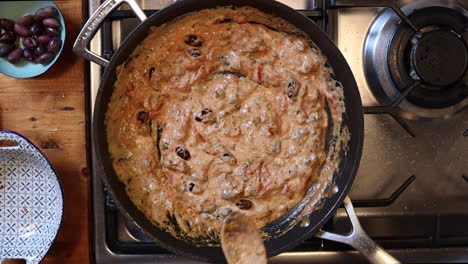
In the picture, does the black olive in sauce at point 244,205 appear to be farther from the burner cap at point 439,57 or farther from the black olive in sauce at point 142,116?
the burner cap at point 439,57

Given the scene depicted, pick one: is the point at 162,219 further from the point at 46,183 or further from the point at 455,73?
the point at 455,73

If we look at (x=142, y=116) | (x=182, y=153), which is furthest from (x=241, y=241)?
(x=142, y=116)

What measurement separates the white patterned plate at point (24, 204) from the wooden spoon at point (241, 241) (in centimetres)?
54

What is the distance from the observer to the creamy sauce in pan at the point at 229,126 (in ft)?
4.20

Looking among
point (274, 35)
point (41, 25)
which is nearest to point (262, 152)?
point (274, 35)

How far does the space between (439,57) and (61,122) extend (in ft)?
3.89

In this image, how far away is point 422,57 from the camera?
125cm

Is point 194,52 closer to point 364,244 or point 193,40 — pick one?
point 193,40

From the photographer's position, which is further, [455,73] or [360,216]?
[360,216]

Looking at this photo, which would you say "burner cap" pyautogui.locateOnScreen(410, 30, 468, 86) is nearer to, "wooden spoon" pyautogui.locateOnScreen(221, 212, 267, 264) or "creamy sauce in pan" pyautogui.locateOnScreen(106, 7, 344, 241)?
"creamy sauce in pan" pyautogui.locateOnScreen(106, 7, 344, 241)

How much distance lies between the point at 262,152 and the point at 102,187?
20.0 inches

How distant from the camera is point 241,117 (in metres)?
1.32

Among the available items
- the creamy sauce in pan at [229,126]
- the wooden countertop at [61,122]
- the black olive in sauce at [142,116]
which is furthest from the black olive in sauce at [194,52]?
the wooden countertop at [61,122]

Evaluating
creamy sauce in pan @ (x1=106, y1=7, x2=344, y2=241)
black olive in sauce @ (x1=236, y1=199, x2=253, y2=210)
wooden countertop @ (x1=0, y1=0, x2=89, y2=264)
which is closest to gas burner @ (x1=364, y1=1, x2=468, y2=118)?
creamy sauce in pan @ (x1=106, y1=7, x2=344, y2=241)
